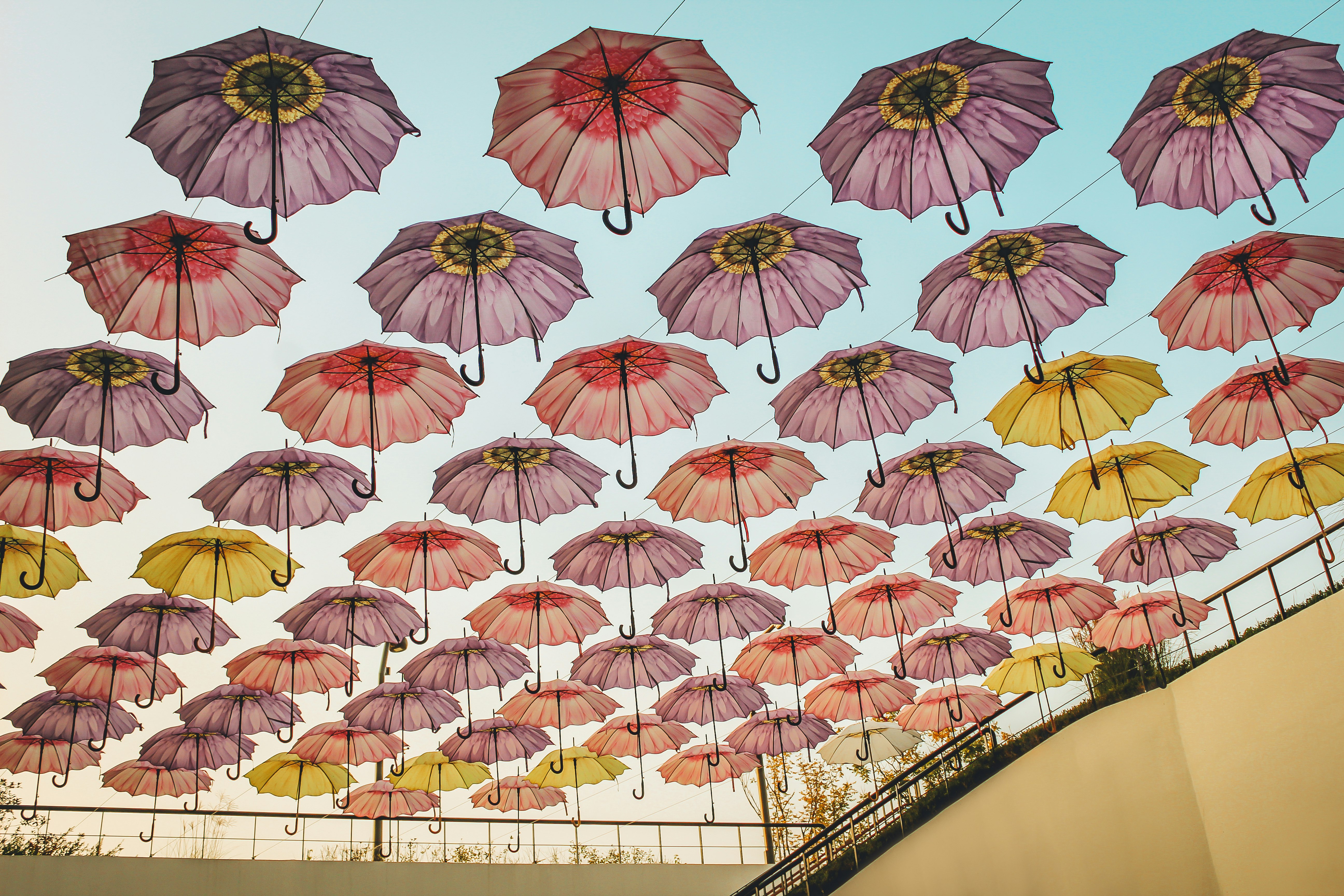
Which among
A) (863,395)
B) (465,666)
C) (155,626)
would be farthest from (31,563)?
(863,395)

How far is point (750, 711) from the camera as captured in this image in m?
12.7

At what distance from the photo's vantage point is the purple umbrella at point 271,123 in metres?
4.42

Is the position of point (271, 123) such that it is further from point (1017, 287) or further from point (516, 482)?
point (1017, 287)

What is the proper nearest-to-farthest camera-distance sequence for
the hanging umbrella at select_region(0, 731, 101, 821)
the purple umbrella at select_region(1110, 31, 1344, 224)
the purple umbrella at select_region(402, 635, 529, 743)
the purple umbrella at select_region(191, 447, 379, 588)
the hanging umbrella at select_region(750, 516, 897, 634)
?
the purple umbrella at select_region(1110, 31, 1344, 224), the purple umbrella at select_region(191, 447, 379, 588), the hanging umbrella at select_region(750, 516, 897, 634), the purple umbrella at select_region(402, 635, 529, 743), the hanging umbrella at select_region(0, 731, 101, 821)

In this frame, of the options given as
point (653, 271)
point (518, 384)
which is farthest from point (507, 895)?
point (653, 271)

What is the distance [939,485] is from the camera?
8172 millimetres

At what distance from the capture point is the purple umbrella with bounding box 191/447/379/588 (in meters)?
7.57

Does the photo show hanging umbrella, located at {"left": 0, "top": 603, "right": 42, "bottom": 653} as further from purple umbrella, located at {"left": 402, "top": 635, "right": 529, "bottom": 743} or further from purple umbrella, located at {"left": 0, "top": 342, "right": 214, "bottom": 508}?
purple umbrella, located at {"left": 402, "top": 635, "right": 529, "bottom": 743}

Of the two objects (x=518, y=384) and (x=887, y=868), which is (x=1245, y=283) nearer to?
(x=518, y=384)

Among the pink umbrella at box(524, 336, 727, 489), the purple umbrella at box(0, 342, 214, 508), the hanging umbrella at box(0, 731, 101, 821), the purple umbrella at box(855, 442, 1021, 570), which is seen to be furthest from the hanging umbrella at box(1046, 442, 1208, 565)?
the hanging umbrella at box(0, 731, 101, 821)

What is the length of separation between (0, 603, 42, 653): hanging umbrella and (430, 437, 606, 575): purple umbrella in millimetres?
4280

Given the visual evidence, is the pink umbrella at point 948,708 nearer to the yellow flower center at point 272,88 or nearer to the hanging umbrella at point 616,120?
the hanging umbrella at point 616,120

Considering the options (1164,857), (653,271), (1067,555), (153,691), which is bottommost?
(1164,857)

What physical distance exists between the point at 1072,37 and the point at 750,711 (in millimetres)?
8999
